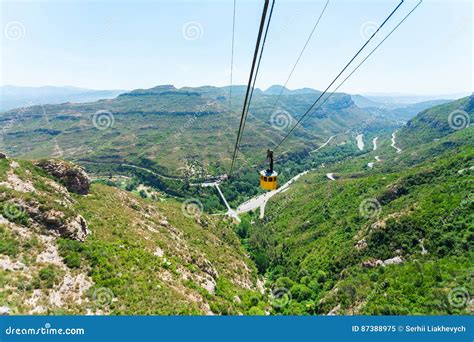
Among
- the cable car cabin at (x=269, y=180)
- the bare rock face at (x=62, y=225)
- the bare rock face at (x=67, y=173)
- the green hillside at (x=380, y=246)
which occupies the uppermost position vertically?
the cable car cabin at (x=269, y=180)

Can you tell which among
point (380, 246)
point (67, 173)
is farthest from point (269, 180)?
point (67, 173)

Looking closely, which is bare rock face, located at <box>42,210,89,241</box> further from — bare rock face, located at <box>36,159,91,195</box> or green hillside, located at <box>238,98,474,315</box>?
green hillside, located at <box>238,98,474,315</box>

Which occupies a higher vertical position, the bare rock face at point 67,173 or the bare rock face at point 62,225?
the bare rock face at point 67,173

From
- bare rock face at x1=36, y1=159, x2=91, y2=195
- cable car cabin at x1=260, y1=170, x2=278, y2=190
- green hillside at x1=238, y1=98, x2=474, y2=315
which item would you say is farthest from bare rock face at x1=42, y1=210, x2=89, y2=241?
green hillside at x1=238, y1=98, x2=474, y2=315

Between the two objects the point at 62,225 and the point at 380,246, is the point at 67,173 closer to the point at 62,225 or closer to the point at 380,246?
the point at 62,225

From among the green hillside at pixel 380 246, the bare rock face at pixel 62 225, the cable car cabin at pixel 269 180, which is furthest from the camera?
the green hillside at pixel 380 246

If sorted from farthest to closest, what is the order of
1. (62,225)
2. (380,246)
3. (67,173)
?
(380,246) < (67,173) < (62,225)

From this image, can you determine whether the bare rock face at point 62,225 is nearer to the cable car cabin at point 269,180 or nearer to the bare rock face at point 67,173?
the bare rock face at point 67,173

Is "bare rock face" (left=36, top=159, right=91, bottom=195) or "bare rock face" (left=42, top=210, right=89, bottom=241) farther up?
"bare rock face" (left=36, top=159, right=91, bottom=195)

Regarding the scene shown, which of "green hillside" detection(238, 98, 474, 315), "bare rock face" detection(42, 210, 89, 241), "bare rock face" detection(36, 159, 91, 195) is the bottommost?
"green hillside" detection(238, 98, 474, 315)

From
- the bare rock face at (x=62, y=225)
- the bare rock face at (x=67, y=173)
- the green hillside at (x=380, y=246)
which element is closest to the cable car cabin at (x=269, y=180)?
the green hillside at (x=380, y=246)
